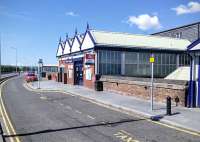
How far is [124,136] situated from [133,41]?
2337cm

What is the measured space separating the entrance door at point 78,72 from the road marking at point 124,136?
77.1 ft

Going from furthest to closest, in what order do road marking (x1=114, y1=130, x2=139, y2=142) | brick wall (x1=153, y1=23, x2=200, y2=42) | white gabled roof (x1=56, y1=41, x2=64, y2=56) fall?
white gabled roof (x1=56, y1=41, x2=64, y2=56)
brick wall (x1=153, y1=23, x2=200, y2=42)
road marking (x1=114, y1=130, x2=139, y2=142)

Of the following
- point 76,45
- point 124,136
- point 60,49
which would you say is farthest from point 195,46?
point 60,49

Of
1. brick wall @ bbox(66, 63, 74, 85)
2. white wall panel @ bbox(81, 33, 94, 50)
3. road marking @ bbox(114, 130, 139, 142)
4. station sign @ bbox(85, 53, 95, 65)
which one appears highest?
white wall panel @ bbox(81, 33, 94, 50)

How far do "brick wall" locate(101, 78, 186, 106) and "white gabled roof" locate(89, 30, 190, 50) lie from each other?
529 cm

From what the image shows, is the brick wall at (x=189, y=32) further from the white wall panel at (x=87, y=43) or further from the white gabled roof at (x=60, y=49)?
the white gabled roof at (x=60, y=49)

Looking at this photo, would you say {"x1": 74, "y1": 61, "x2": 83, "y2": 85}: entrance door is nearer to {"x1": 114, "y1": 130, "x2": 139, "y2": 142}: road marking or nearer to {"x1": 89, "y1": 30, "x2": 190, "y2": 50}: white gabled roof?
{"x1": 89, "y1": 30, "x2": 190, "y2": 50}: white gabled roof

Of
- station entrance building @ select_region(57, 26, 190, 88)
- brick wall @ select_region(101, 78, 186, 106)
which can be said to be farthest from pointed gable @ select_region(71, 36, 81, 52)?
brick wall @ select_region(101, 78, 186, 106)

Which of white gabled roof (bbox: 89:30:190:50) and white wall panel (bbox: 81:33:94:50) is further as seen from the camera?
white gabled roof (bbox: 89:30:190:50)

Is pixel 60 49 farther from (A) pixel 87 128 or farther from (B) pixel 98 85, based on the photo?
(A) pixel 87 128

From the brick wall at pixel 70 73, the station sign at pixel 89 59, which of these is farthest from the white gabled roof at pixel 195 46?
the brick wall at pixel 70 73

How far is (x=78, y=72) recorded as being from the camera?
3488 cm

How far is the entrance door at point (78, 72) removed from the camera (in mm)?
33869

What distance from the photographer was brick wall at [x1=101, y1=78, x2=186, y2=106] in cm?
1650
